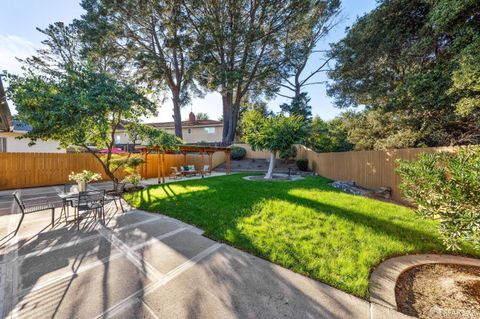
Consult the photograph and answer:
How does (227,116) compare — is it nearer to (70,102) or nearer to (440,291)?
(70,102)

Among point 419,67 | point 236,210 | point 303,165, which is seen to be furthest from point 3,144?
point 419,67

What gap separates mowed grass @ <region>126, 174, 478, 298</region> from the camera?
3287 millimetres

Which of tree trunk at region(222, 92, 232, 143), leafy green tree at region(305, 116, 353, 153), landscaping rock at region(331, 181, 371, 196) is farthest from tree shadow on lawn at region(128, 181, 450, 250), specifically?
tree trunk at region(222, 92, 232, 143)

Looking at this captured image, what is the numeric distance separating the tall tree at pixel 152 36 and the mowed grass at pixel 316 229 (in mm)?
14911

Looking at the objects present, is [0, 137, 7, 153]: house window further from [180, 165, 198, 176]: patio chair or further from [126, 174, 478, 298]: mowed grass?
[126, 174, 478, 298]: mowed grass

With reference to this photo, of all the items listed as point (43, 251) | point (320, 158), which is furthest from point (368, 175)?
point (43, 251)

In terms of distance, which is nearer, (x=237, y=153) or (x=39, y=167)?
(x=39, y=167)

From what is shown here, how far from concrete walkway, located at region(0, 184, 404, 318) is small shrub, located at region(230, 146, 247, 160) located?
60.9ft

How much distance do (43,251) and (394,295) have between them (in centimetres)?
576

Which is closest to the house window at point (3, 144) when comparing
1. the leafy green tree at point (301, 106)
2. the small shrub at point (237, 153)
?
the small shrub at point (237, 153)

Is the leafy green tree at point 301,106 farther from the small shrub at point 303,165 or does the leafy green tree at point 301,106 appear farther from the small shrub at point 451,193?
the small shrub at point 451,193

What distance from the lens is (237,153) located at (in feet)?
74.7

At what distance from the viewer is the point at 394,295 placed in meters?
2.61

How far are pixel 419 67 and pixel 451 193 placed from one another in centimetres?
835
